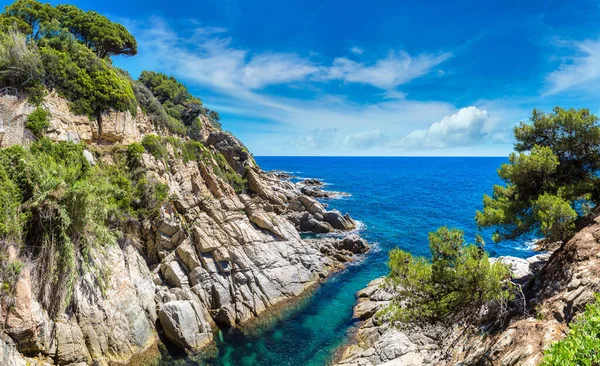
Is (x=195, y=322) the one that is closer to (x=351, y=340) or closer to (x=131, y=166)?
(x=351, y=340)

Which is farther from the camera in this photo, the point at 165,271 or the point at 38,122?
the point at 165,271

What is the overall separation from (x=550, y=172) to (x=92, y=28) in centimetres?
5241

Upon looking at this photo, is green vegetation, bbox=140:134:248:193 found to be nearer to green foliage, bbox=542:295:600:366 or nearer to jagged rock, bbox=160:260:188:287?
jagged rock, bbox=160:260:188:287

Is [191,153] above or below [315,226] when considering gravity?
above

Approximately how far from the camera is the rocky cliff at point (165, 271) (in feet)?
56.6

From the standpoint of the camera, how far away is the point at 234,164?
57562 mm

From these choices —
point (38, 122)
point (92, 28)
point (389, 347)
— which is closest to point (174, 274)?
point (38, 122)

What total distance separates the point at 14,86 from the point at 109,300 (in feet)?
63.8

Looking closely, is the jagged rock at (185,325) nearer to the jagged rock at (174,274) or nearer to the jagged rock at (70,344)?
the jagged rock at (174,274)

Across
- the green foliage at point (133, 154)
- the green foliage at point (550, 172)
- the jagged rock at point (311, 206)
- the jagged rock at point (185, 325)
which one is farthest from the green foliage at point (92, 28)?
the green foliage at point (550, 172)

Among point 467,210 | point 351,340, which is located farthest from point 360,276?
point 467,210

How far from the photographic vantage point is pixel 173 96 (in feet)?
198

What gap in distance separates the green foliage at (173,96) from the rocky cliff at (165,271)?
20220mm

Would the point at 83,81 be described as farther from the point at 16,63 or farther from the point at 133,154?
the point at 133,154
